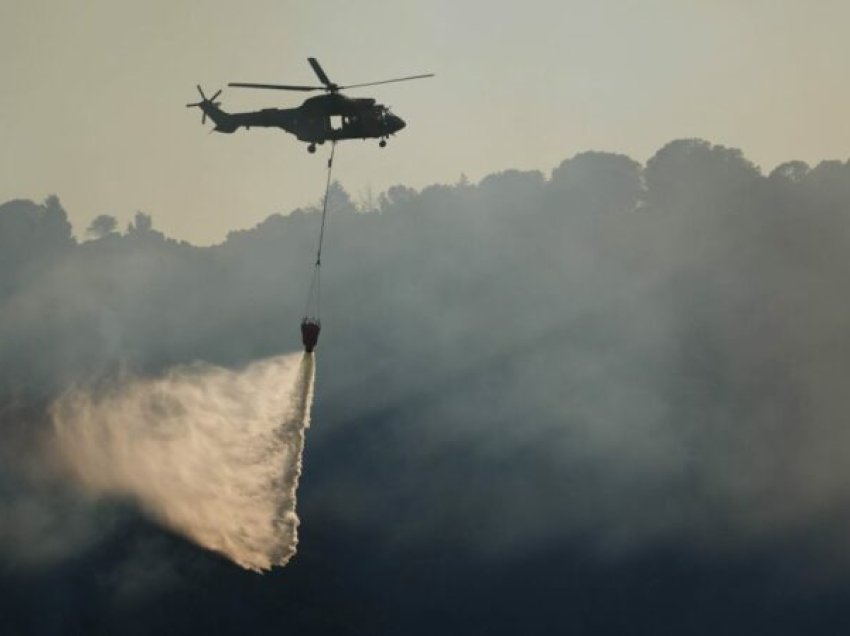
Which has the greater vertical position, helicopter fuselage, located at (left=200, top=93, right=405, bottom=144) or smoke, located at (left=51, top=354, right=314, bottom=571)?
helicopter fuselage, located at (left=200, top=93, right=405, bottom=144)

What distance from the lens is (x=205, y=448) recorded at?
111 metres

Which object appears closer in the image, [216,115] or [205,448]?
[216,115]

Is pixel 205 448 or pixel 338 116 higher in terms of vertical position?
pixel 338 116

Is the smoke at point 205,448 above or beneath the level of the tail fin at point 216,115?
beneath

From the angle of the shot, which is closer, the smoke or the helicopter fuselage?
the helicopter fuselage

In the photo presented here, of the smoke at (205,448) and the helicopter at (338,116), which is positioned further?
the smoke at (205,448)

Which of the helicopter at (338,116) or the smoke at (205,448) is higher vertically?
the helicopter at (338,116)

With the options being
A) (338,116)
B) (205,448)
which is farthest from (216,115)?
(205,448)

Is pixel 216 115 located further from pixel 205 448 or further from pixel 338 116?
pixel 205 448

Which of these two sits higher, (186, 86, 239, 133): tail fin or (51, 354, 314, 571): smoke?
(186, 86, 239, 133): tail fin

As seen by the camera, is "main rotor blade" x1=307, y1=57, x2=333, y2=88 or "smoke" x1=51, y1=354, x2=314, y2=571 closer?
"main rotor blade" x1=307, y1=57, x2=333, y2=88

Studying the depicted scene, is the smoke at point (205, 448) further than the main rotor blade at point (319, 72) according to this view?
Yes

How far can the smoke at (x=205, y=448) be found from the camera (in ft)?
306

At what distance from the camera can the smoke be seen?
9319 cm
